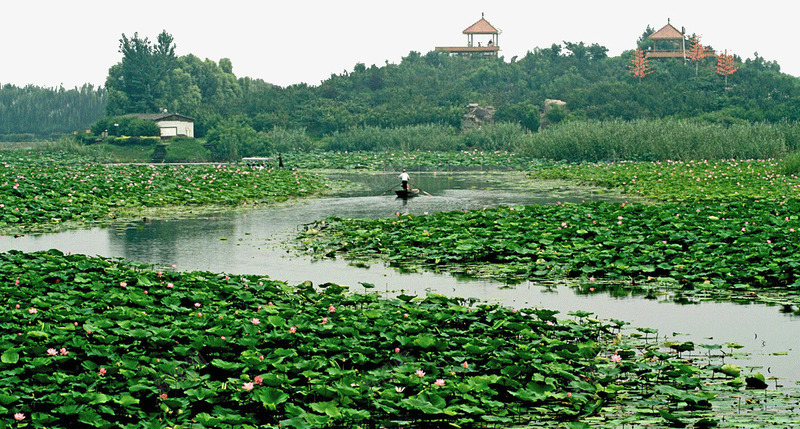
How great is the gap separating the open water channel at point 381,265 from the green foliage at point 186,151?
Result: 29350mm

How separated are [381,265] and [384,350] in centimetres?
598

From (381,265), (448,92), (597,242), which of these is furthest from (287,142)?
(597,242)

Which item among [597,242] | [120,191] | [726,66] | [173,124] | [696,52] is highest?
[696,52]

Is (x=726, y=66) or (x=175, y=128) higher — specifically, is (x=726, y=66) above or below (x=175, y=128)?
above

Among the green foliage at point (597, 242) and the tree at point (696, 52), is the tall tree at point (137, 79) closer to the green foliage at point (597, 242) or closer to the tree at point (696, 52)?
the tree at point (696, 52)

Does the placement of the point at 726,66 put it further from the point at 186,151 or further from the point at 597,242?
the point at 597,242

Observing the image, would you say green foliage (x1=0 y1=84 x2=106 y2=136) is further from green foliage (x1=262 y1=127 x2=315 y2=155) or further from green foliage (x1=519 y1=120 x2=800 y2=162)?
green foliage (x1=519 y1=120 x2=800 y2=162)

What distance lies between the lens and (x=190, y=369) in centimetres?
719

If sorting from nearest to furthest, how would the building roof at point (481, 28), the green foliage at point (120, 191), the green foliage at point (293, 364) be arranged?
1. the green foliage at point (293, 364)
2. the green foliage at point (120, 191)
3. the building roof at point (481, 28)

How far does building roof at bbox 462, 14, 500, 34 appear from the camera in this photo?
3300 inches

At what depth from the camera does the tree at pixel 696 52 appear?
240 ft

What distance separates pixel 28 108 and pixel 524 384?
10670 centimetres

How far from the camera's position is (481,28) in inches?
3312

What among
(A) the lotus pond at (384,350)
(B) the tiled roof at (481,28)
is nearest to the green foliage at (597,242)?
(A) the lotus pond at (384,350)
